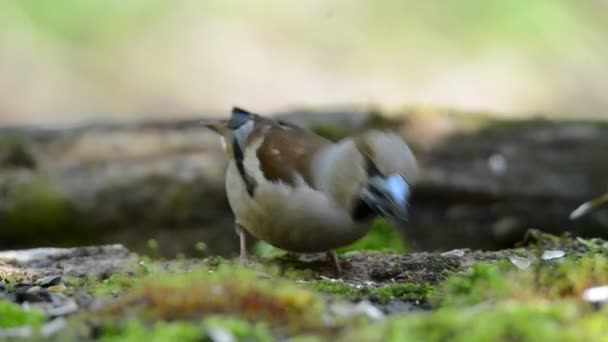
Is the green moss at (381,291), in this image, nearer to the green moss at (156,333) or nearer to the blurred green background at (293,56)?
the green moss at (156,333)

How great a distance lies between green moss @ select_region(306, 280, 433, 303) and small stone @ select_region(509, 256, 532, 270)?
541 mm

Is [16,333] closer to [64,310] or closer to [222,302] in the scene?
[64,310]

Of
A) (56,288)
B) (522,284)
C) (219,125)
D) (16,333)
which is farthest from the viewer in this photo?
(219,125)

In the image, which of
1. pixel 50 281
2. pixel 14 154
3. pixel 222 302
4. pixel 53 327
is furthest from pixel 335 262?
pixel 14 154

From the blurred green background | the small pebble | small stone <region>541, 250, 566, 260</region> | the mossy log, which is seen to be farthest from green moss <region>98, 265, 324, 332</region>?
the blurred green background

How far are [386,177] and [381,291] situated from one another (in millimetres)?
604

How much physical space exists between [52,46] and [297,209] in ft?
31.7

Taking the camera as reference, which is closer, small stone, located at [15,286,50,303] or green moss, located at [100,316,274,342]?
green moss, located at [100,316,274,342]

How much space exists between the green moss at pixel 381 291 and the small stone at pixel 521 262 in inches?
21.3

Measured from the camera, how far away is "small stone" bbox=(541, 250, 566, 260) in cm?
513

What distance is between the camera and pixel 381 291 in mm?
4195

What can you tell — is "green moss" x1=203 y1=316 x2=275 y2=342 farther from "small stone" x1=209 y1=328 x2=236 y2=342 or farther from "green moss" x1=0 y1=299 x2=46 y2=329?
"green moss" x1=0 y1=299 x2=46 y2=329

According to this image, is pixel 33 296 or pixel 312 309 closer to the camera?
pixel 312 309

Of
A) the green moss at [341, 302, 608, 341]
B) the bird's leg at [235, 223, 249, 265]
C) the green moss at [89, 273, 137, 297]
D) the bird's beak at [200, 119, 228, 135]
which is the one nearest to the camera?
the green moss at [341, 302, 608, 341]
